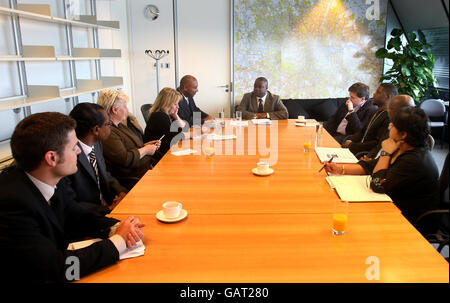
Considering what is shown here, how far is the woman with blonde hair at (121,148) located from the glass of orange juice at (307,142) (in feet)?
4.23

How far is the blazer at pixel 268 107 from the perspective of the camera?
466 cm

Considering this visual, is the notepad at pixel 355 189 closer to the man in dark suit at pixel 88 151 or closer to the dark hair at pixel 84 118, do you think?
the man in dark suit at pixel 88 151

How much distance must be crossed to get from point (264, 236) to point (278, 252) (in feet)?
0.45

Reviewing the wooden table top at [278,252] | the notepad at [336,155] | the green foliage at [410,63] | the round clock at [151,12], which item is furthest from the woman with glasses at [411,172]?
the round clock at [151,12]

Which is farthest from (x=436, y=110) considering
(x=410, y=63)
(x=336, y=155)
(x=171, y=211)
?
(x=171, y=211)

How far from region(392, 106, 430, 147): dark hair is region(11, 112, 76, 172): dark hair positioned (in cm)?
180

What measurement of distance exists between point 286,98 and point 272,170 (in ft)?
13.4

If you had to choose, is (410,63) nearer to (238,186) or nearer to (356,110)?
(356,110)

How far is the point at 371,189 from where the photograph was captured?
1.98m

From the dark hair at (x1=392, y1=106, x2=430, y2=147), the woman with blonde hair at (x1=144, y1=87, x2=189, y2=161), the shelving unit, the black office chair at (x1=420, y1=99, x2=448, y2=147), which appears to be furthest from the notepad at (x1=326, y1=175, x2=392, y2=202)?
the black office chair at (x1=420, y1=99, x2=448, y2=147)

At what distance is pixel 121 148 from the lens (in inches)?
108

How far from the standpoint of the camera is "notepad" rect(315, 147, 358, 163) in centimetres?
264
